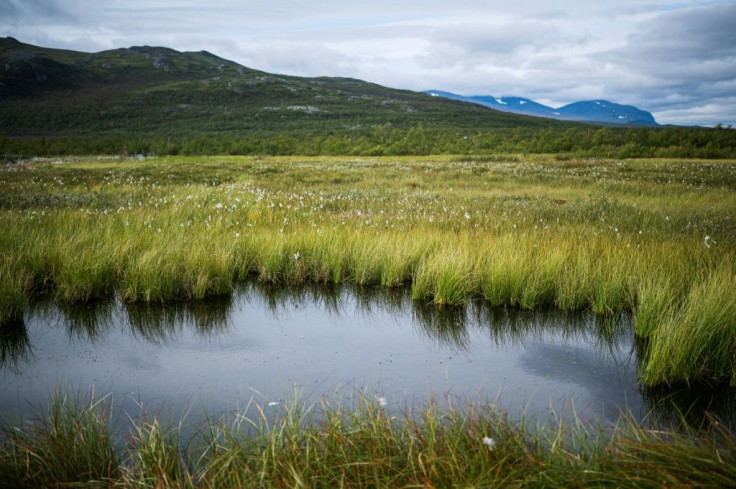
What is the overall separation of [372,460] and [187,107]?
→ 156 m

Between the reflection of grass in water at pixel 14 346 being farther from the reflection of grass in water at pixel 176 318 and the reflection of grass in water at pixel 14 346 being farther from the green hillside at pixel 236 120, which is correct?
the green hillside at pixel 236 120

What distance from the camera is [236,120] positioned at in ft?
428

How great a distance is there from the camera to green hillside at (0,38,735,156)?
2643 inches

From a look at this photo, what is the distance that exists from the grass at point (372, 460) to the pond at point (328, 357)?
1.48 feet

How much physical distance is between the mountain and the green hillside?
0.34 m

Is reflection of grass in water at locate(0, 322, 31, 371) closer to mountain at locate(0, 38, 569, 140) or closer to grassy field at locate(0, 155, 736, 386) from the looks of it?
grassy field at locate(0, 155, 736, 386)

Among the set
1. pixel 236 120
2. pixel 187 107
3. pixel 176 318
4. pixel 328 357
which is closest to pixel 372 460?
pixel 328 357

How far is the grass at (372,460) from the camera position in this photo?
266 centimetres

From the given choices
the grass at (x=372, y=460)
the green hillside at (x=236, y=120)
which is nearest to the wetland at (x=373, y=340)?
the grass at (x=372, y=460)

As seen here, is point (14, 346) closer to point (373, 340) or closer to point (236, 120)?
point (373, 340)

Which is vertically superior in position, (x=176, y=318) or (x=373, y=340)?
(x=373, y=340)

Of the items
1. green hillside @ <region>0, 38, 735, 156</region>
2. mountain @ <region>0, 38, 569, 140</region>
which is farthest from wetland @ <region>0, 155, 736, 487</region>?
mountain @ <region>0, 38, 569, 140</region>

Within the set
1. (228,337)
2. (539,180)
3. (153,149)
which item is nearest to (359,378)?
(228,337)

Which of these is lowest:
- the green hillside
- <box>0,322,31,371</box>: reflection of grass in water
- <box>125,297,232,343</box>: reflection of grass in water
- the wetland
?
<box>0,322,31,371</box>: reflection of grass in water
